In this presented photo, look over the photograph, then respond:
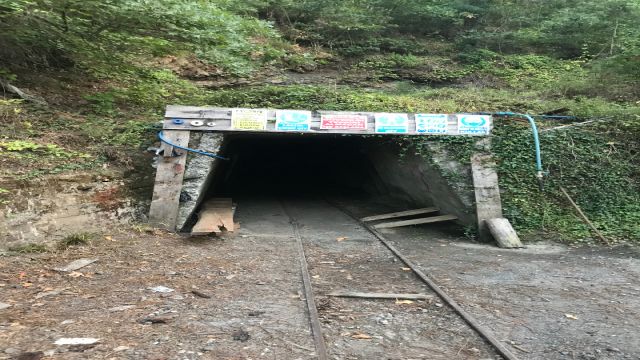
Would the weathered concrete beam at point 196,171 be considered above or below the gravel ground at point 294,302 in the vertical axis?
above

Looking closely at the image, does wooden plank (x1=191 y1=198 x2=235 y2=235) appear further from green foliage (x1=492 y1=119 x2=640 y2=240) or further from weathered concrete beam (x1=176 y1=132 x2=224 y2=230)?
green foliage (x1=492 y1=119 x2=640 y2=240)

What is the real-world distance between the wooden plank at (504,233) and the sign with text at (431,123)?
7.69ft

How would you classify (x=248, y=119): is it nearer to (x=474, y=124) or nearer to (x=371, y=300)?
(x=474, y=124)

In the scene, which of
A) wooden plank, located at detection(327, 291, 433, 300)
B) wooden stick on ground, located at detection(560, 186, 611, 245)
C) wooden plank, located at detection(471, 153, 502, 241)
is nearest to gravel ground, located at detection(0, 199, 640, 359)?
wooden plank, located at detection(327, 291, 433, 300)

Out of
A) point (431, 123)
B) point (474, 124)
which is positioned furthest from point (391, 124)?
point (474, 124)

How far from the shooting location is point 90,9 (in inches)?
340

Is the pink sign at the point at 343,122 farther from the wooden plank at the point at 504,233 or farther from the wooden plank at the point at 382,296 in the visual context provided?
the wooden plank at the point at 382,296

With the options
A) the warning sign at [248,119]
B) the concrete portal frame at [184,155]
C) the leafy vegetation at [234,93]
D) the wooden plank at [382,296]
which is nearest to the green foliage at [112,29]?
the leafy vegetation at [234,93]

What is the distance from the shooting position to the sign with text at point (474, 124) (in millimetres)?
10898

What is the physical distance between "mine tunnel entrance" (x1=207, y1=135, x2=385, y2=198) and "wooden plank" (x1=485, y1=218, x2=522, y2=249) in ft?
19.2

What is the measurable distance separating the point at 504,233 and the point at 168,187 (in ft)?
23.0

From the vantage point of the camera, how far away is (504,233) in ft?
32.0

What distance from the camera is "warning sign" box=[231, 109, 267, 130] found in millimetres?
10227

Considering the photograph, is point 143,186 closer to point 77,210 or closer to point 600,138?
point 77,210
